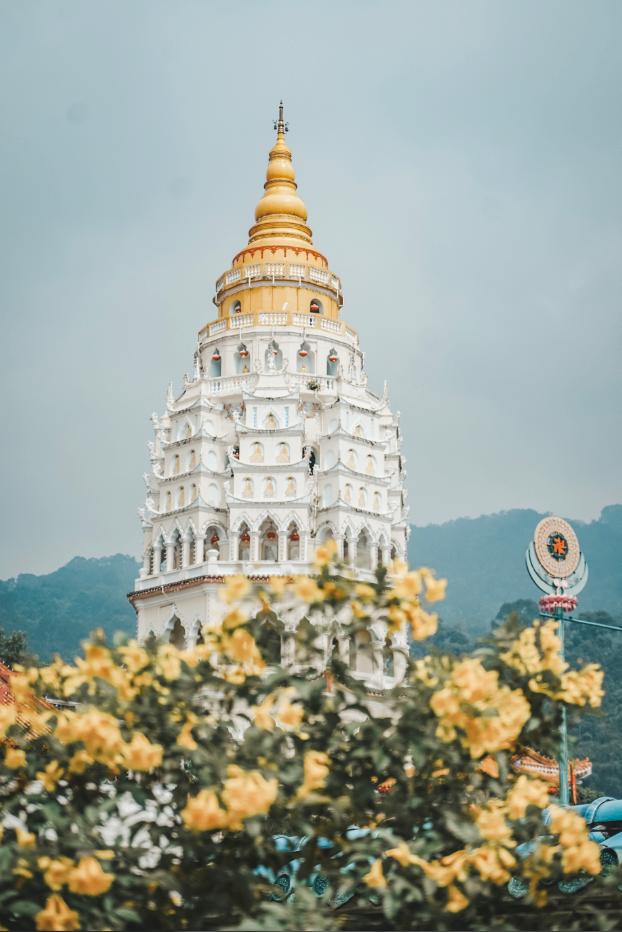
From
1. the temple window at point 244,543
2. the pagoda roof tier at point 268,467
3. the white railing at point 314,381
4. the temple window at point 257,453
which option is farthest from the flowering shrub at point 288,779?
the white railing at point 314,381

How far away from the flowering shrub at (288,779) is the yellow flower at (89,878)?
12 mm

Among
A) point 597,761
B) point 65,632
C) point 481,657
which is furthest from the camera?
point 65,632

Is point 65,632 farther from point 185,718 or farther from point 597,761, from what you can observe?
point 185,718

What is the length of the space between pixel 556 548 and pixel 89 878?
100 feet

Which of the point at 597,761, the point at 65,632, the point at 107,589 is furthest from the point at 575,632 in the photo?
the point at 107,589

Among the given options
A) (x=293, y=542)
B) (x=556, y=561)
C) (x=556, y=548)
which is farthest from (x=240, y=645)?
(x=293, y=542)

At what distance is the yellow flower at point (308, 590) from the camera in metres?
9.11

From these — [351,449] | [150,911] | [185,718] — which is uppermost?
[351,449]

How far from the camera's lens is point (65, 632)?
133125 mm

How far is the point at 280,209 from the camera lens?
49219 mm

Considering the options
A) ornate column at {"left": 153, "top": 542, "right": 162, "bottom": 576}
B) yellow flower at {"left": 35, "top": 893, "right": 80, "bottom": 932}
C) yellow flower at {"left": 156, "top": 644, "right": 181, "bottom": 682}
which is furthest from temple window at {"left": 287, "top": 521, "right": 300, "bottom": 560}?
yellow flower at {"left": 35, "top": 893, "right": 80, "bottom": 932}

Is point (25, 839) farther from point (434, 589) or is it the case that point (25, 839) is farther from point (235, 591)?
Result: point (434, 589)

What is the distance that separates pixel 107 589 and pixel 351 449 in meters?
130

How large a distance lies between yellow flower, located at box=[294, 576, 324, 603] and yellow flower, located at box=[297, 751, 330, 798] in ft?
3.41
